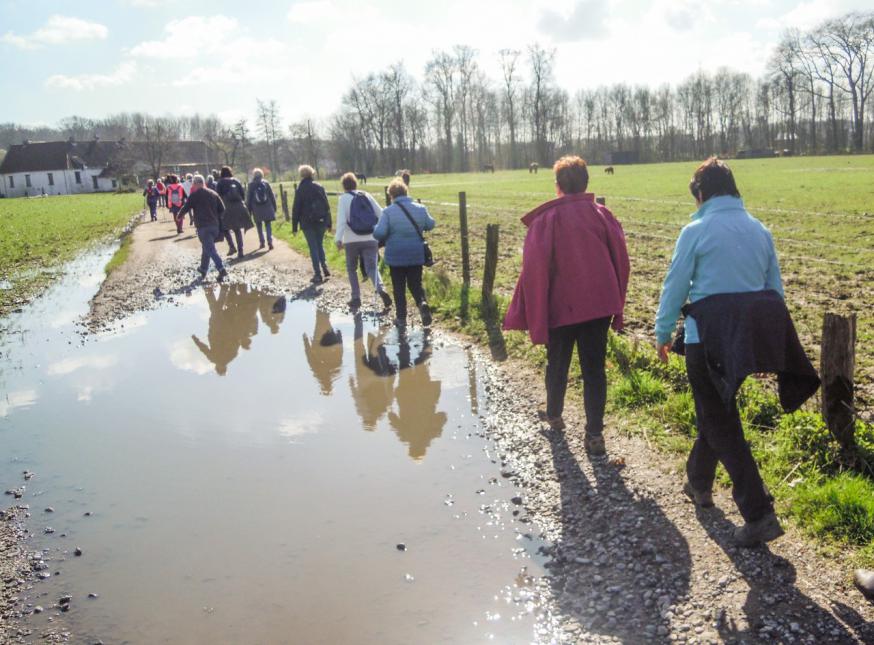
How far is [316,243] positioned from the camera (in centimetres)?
1255

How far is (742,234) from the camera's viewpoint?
3.48 meters

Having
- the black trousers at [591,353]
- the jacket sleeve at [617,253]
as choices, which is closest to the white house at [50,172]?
the black trousers at [591,353]

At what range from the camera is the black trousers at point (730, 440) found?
358cm

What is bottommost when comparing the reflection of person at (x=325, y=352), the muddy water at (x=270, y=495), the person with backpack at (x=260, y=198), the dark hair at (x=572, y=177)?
the muddy water at (x=270, y=495)

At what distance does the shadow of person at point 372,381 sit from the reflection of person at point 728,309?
9.47 feet

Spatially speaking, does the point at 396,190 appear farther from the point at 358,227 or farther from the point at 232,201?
the point at 232,201

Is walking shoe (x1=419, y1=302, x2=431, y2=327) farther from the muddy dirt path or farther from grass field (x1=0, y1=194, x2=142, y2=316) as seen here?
grass field (x1=0, y1=194, x2=142, y2=316)

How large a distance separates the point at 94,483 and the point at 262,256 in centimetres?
1181

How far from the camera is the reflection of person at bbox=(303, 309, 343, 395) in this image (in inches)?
280

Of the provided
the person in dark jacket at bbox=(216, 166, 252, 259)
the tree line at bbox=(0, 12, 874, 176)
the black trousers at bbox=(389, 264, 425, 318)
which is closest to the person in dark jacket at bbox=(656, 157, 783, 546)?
the black trousers at bbox=(389, 264, 425, 318)

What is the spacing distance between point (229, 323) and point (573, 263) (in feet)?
21.2

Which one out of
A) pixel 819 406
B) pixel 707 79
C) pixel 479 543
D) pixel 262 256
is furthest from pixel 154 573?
pixel 707 79

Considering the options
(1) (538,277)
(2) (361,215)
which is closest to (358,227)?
(2) (361,215)

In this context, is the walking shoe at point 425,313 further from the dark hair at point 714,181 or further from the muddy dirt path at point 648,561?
the dark hair at point 714,181
